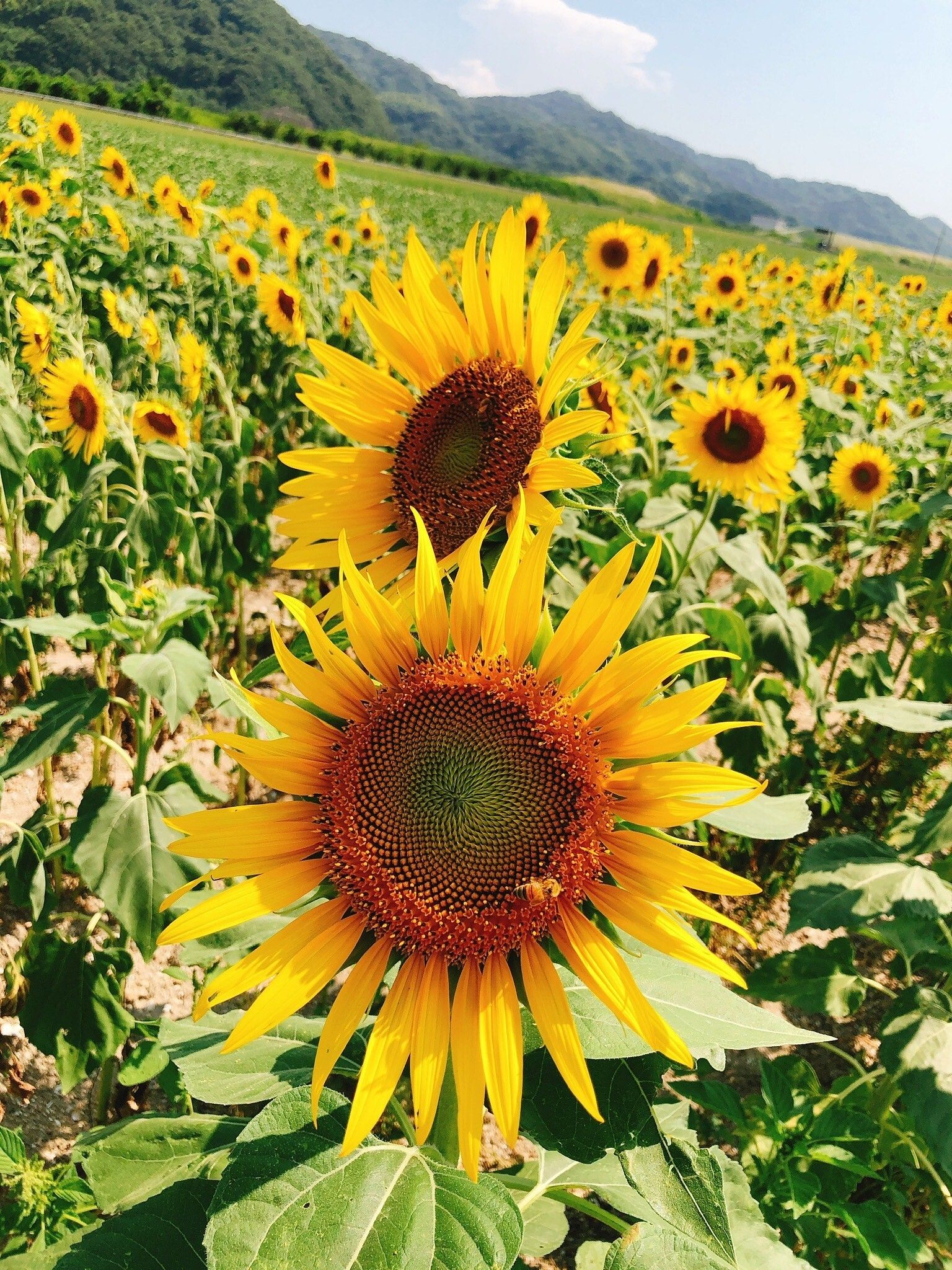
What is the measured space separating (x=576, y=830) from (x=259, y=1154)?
1.79 ft

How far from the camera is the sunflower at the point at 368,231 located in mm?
7766

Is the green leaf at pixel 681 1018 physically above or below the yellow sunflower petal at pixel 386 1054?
above

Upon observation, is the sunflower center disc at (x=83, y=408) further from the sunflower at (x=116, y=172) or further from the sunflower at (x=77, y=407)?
the sunflower at (x=116, y=172)

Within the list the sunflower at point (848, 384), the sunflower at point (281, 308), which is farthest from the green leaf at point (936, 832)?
the sunflower at point (281, 308)

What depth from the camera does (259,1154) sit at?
1038 millimetres

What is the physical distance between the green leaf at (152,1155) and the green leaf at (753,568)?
2042mm

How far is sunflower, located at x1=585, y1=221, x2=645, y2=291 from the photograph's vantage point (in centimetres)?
568

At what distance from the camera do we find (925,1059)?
191 cm

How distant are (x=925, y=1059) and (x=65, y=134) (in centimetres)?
907

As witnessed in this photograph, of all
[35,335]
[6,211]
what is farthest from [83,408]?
[6,211]

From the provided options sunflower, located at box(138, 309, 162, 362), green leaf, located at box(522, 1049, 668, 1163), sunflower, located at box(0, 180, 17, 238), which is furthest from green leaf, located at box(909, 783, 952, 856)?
sunflower, located at box(0, 180, 17, 238)

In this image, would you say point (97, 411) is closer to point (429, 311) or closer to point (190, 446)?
point (190, 446)

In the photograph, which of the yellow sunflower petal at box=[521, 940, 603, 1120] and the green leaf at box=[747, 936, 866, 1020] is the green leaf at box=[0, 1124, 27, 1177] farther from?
the green leaf at box=[747, 936, 866, 1020]

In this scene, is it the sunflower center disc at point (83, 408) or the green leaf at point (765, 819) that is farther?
the sunflower center disc at point (83, 408)
